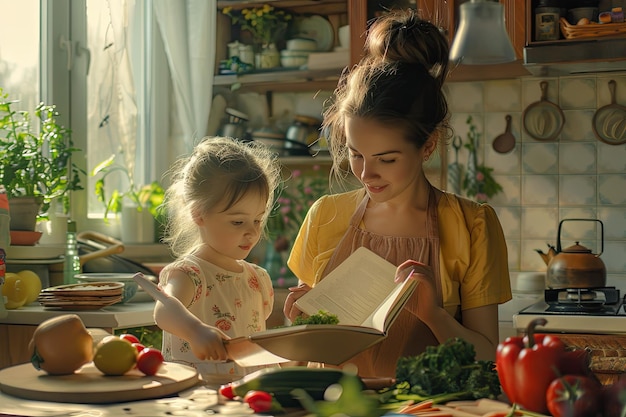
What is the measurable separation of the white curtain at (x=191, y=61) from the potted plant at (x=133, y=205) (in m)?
0.32

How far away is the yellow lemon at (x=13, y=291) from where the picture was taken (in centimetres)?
257

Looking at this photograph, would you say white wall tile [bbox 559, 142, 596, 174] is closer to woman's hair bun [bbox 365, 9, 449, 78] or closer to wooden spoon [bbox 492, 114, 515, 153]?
wooden spoon [bbox 492, 114, 515, 153]

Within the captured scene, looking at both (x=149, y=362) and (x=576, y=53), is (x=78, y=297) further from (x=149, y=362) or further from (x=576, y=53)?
(x=576, y=53)

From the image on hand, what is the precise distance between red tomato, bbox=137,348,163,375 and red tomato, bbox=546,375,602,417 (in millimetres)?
605

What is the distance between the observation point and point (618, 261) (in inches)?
136

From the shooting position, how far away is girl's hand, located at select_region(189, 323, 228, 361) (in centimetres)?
135

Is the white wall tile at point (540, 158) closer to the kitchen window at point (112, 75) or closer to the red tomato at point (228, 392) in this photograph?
the kitchen window at point (112, 75)

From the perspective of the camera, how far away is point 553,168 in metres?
3.54

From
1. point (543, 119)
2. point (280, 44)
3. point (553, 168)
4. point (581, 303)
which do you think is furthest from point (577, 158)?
point (280, 44)

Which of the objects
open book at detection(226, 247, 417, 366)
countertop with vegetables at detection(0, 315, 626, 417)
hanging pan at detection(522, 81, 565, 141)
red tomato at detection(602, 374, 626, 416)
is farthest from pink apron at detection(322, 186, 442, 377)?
hanging pan at detection(522, 81, 565, 141)

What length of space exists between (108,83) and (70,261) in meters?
0.90

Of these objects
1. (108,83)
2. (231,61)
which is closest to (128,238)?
(108,83)

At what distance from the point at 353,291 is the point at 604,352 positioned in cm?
129

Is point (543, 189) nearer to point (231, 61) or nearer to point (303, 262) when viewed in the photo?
point (231, 61)
